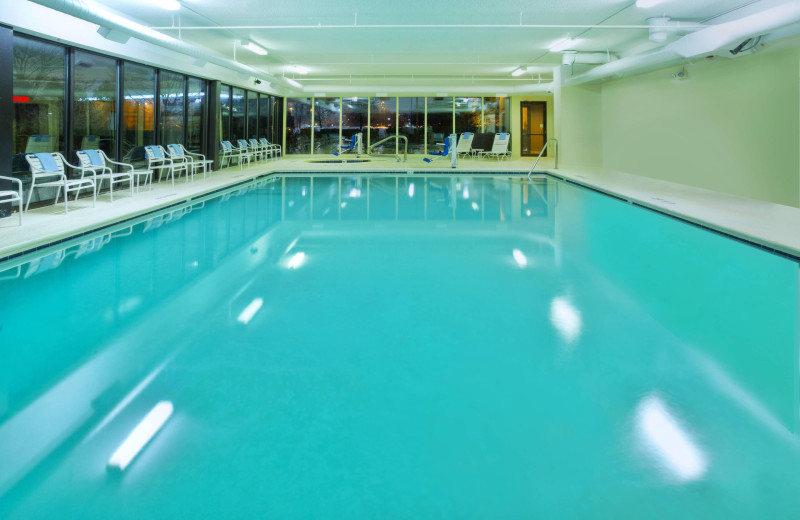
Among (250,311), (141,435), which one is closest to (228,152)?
(250,311)

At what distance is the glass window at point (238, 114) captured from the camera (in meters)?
15.1

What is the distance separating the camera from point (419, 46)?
40.0ft

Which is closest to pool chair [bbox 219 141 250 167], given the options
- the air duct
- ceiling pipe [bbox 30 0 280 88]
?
ceiling pipe [bbox 30 0 280 88]

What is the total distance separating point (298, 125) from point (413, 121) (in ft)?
13.5

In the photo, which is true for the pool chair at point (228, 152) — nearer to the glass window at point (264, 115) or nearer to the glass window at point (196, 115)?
the glass window at point (196, 115)

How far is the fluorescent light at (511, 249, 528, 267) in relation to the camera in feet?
16.2

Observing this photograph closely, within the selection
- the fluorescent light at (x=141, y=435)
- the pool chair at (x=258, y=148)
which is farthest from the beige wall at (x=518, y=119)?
the fluorescent light at (x=141, y=435)

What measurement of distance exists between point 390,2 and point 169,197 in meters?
4.11

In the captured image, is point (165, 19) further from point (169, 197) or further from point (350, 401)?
point (350, 401)

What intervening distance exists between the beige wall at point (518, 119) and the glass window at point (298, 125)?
7290mm

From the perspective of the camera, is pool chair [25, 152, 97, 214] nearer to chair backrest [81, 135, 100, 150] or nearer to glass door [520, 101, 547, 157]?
chair backrest [81, 135, 100, 150]

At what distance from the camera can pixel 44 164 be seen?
23.1ft

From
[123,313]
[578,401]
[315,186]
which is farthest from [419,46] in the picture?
[578,401]

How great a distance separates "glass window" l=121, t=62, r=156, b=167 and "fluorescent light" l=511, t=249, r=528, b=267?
722cm
